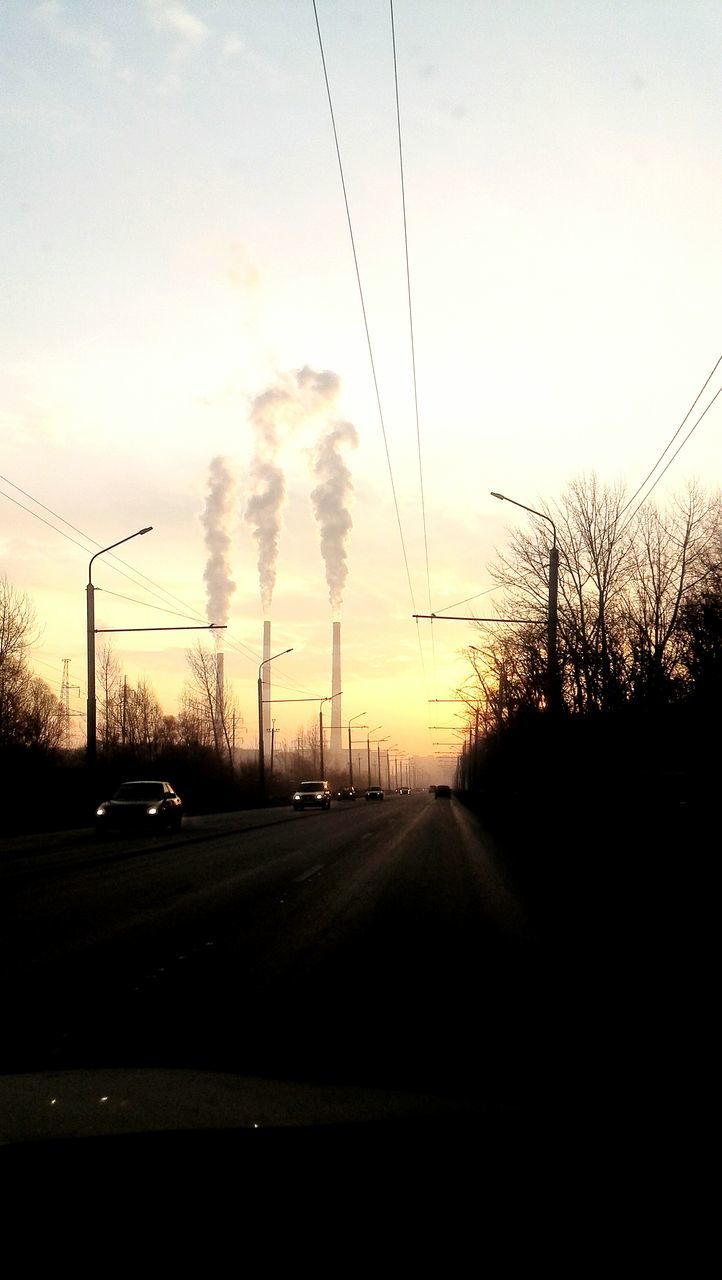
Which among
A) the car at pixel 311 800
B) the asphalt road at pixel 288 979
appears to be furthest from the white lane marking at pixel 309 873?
the car at pixel 311 800

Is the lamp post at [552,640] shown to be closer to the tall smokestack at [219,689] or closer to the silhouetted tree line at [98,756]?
the silhouetted tree line at [98,756]

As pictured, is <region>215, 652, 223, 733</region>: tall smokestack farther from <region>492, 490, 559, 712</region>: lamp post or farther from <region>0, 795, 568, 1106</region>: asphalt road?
<region>0, 795, 568, 1106</region>: asphalt road

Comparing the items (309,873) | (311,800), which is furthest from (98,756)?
(309,873)

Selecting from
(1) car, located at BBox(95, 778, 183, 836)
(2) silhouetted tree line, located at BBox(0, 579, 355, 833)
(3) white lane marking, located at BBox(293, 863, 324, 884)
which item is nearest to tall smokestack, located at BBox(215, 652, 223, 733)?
(2) silhouetted tree line, located at BBox(0, 579, 355, 833)

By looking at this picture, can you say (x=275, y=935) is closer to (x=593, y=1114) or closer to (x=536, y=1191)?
(x=593, y=1114)

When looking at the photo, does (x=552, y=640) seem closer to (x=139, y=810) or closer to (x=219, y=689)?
(x=139, y=810)

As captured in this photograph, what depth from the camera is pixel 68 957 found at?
8695 millimetres

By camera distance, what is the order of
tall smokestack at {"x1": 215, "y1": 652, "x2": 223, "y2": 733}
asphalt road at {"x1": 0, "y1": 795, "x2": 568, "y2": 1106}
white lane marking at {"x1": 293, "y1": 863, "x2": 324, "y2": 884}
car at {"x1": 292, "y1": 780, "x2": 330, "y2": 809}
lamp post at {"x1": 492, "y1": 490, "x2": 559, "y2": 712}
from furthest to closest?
tall smokestack at {"x1": 215, "y1": 652, "x2": 223, "y2": 733} < car at {"x1": 292, "y1": 780, "x2": 330, "y2": 809} < lamp post at {"x1": 492, "y1": 490, "x2": 559, "y2": 712} < white lane marking at {"x1": 293, "y1": 863, "x2": 324, "y2": 884} < asphalt road at {"x1": 0, "y1": 795, "x2": 568, "y2": 1106}

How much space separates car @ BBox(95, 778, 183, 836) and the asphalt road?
12.9 metres

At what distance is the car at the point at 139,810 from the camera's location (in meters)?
29.3

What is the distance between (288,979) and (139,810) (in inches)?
883

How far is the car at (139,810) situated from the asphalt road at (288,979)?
1295 centimetres

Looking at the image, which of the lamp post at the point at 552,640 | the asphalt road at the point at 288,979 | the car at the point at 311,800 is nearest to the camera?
the asphalt road at the point at 288,979

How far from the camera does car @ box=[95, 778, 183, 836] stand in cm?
2928
